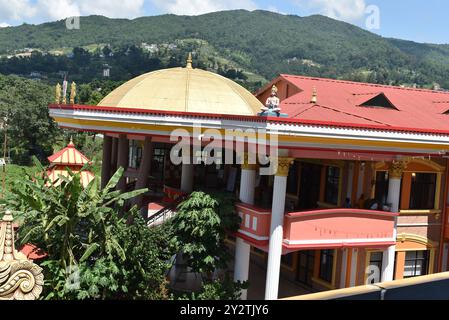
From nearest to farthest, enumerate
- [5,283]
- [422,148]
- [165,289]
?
[5,283], [165,289], [422,148]

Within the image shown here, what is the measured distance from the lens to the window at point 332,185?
2059 cm

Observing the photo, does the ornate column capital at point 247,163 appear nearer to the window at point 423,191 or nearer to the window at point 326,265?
the window at point 326,265

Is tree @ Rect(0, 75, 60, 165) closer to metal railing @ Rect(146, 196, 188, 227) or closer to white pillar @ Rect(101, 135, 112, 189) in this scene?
white pillar @ Rect(101, 135, 112, 189)

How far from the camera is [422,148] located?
17562 millimetres

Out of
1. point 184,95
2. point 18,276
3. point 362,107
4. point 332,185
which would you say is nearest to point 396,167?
point 332,185

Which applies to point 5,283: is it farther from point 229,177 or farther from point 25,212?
point 229,177

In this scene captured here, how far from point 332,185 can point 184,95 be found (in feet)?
23.4

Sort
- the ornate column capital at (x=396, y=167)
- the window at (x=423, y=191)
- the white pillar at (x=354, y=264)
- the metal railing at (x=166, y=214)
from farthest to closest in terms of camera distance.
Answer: the window at (x=423, y=191), the white pillar at (x=354, y=264), the metal railing at (x=166, y=214), the ornate column capital at (x=396, y=167)

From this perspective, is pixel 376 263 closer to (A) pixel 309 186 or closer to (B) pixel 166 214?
(A) pixel 309 186

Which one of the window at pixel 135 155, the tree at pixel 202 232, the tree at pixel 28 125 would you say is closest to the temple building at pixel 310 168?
the tree at pixel 202 232

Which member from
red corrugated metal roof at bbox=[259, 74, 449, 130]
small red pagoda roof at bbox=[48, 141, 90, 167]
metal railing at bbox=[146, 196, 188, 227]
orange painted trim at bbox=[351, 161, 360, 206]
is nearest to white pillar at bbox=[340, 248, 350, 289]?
orange painted trim at bbox=[351, 161, 360, 206]

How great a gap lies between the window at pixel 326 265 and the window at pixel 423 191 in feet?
12.9
